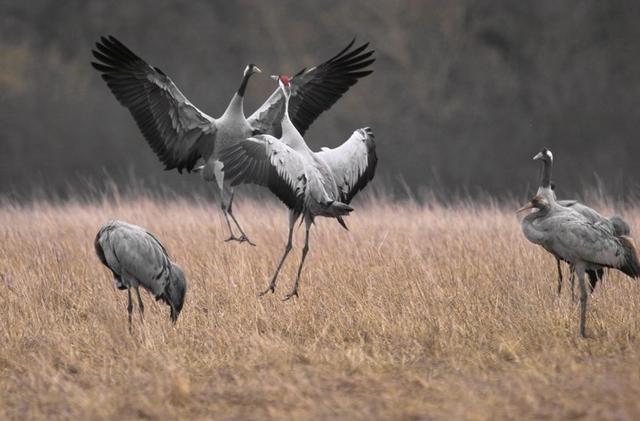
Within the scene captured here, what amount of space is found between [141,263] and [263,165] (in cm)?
113

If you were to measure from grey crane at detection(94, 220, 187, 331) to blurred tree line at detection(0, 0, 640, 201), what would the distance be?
51.1ft

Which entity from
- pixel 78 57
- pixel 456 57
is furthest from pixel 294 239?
pixel 78 57

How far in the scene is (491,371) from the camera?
198 inches

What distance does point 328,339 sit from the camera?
5.80 meters

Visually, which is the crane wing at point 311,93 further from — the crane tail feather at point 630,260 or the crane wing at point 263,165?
the crane tail feather at point 630,260

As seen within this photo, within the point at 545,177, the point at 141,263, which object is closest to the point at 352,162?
the point at 545,177

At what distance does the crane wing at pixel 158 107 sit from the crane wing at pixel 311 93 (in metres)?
0.47

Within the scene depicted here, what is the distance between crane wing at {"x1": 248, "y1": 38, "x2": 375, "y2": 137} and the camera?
8.89m

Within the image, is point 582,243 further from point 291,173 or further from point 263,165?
point 263,165

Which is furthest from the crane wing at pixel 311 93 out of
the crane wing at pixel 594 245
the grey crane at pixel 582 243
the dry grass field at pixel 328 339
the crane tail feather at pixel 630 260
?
the crane tail feather at pixel 630 260

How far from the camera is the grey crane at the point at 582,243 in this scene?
18.9 feet

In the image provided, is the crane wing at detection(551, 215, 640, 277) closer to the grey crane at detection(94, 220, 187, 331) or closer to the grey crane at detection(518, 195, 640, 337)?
the grey crane at detection(518, 195, 640, 337)

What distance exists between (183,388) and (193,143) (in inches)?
182

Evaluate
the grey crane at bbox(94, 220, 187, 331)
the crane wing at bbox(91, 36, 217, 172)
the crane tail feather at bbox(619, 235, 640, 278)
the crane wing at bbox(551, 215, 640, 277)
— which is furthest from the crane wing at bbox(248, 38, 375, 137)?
the crane tail feather at bbox(619, 235, 640, 278)
